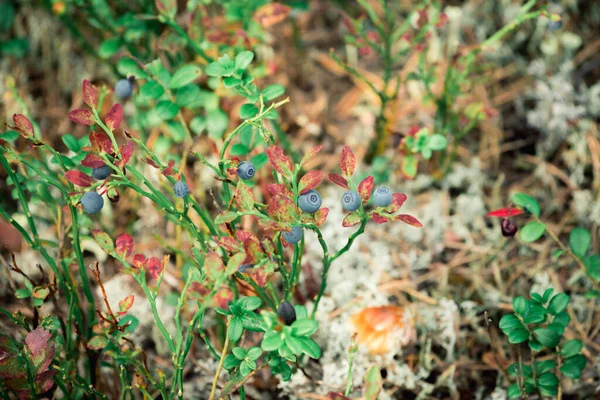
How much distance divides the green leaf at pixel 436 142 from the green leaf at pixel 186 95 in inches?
26.6

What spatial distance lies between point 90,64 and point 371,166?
4.11 feet

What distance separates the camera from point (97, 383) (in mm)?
1422

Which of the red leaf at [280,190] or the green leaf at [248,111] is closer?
the red leaf at [280,190]

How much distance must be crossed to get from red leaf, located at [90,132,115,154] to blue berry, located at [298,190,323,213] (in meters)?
0.40

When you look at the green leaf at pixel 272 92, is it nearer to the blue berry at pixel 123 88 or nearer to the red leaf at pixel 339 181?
the red leaf at pixel 339 181

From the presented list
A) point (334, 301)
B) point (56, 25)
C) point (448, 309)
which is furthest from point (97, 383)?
point (56, 25)

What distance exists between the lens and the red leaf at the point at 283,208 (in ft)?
3.54

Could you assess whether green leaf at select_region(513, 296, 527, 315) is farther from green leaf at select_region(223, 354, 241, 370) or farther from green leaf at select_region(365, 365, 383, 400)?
green leaf at select_region(223, 354, 241, 370)

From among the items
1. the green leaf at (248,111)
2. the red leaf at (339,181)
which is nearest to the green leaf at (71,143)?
the green leaf at (248,111)

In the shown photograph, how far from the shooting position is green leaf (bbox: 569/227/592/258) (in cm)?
139

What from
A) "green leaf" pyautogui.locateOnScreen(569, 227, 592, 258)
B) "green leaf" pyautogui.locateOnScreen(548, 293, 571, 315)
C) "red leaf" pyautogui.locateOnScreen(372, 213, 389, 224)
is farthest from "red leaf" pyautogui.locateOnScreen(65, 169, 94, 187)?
"green leaf" pyautogui.locateOnScreen(569, 227, 592, 258)

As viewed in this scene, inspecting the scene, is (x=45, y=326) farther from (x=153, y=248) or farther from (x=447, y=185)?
(x=447, y=185)

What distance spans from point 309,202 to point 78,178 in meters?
0.46

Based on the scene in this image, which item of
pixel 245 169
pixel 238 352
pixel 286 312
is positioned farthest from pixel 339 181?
pixel 238 352
